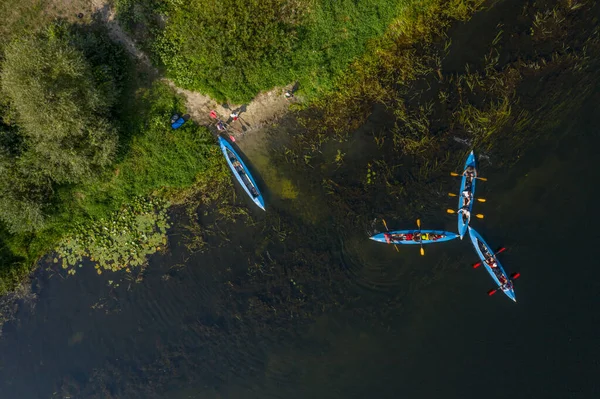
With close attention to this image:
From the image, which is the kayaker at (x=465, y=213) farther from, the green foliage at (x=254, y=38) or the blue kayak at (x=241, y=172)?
the blue kayak at (x=241, y=172)

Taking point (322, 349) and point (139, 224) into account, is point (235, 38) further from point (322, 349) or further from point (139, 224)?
point (322, 349)

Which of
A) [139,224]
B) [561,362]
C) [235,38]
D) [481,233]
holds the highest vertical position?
[235,38]

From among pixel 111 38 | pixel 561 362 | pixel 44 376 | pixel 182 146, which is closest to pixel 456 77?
pixel 182 146

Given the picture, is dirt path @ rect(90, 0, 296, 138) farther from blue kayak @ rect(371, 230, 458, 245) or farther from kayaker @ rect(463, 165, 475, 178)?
kayaker @ rect(463, 165, 475, 178)

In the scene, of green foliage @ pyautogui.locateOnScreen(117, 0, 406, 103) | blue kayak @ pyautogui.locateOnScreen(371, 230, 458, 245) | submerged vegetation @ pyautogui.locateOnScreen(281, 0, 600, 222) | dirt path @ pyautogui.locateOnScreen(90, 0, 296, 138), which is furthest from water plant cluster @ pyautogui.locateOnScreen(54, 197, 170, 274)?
blue kayak @ pyautogui.locateOnScreen(371, 230, 458, 245)

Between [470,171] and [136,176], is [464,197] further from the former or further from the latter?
[136,176]
